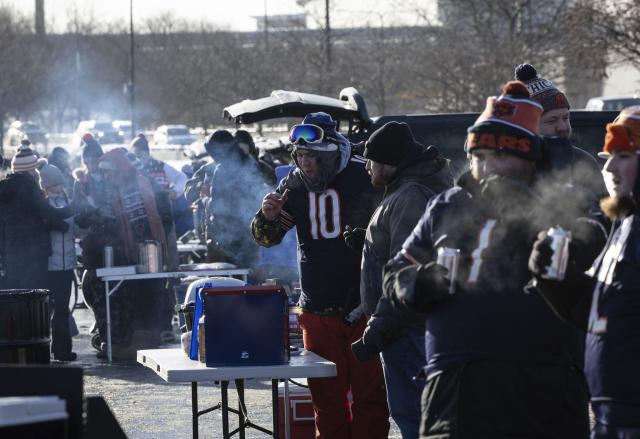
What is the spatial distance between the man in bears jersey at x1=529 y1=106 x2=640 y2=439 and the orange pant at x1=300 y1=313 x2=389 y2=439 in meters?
2.41

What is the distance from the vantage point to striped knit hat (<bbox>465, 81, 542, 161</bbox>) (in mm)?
4391

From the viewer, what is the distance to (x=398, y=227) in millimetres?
5980

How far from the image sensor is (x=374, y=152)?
20.5 feet

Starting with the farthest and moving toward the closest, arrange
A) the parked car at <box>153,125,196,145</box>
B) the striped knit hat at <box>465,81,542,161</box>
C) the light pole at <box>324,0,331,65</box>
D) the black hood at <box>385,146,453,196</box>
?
the parked car at <box>153,125,196,145</box> → the light pole at <box>324,0,331,65</box> → the black hood at <box>385,146,453,196</box> → the striped knit hat at <box>465,81,542,161</box>

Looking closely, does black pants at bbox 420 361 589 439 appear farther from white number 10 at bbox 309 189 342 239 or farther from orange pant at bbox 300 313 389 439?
white number 10 at bbox 309 189 342 239

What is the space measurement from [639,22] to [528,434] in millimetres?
18947

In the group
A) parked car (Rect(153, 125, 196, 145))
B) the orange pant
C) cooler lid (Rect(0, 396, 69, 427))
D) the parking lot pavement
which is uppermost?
parked car (Rect(153, 125, 196, 145))

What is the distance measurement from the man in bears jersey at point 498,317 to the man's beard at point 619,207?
0.46 ft

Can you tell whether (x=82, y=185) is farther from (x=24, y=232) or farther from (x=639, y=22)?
(x=639, y=22)

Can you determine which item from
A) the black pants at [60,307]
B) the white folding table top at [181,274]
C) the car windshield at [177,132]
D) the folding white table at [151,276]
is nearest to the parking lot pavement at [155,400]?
the black pants at [60,307]

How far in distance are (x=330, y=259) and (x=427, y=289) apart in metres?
2.63

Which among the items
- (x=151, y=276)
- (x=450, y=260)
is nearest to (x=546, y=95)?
(x=450, y=260)

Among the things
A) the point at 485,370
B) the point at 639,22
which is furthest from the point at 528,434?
the point at 639,22

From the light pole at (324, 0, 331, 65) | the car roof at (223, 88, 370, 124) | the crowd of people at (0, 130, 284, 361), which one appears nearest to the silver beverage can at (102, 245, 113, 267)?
the crowd of people at (0, 130, 284, 361)
